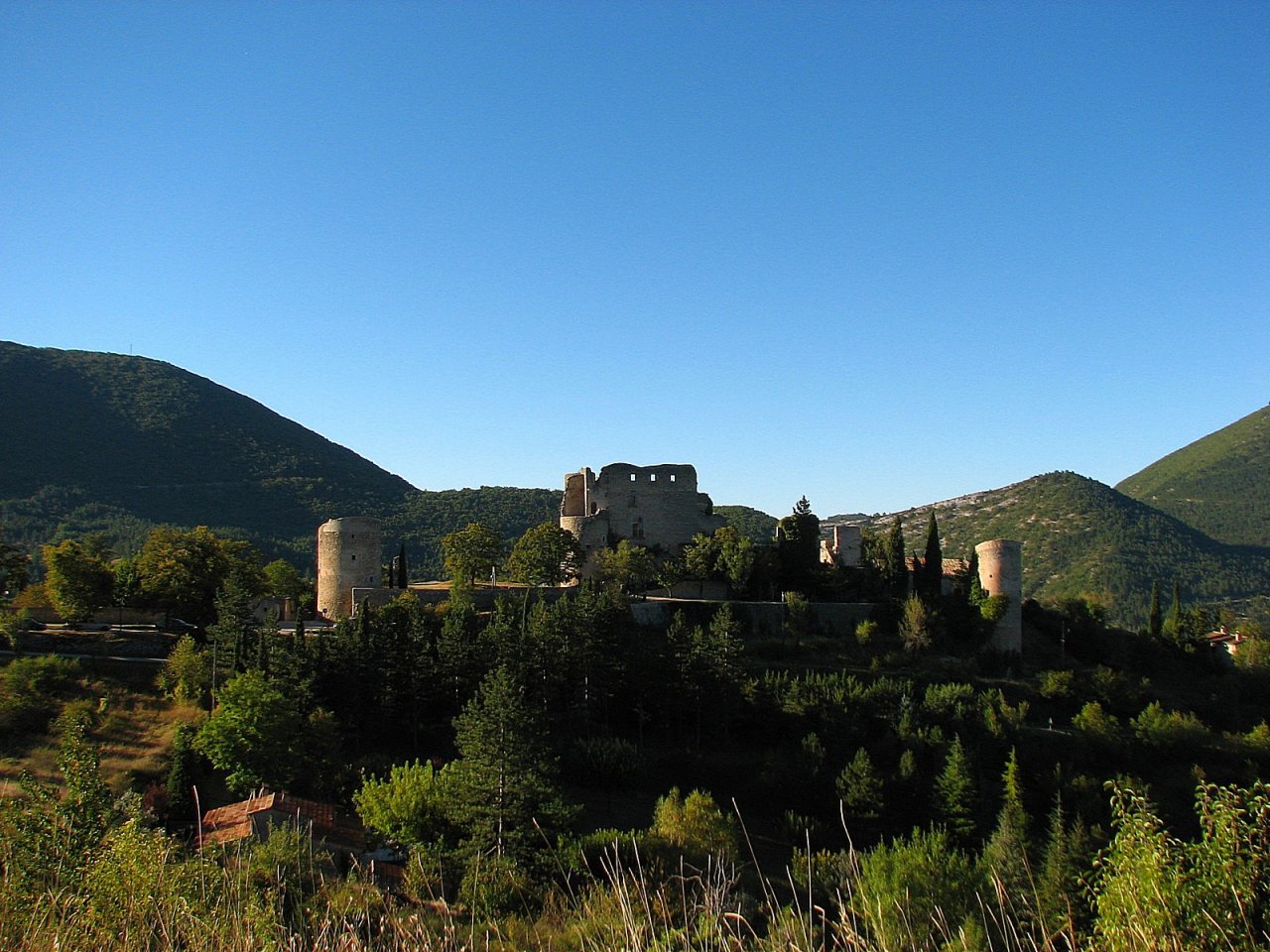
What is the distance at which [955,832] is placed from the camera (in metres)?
27.1

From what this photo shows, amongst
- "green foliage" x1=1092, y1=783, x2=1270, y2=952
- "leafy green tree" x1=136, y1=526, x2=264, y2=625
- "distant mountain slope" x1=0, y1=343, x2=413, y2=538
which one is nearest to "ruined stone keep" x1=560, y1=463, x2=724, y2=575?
"leafy green tree" x1=136, y1=526, x2=264, y2=625

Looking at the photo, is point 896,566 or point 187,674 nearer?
point 187,674

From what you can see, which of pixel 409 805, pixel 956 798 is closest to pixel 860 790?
pixel 956 798

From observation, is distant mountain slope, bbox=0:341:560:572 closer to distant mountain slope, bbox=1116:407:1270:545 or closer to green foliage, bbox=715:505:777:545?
green foliage, bbox=715:505:777:545

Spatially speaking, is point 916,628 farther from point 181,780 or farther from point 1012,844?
point 181,780

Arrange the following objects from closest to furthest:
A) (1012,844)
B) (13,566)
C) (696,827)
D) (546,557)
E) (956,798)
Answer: (1012,844) → (696,827) → (956,798) → (13,566) → (546,557)

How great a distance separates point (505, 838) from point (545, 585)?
762 inches

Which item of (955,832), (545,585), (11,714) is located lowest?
(955,832)

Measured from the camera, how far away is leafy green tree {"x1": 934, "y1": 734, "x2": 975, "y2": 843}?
27.1 meters

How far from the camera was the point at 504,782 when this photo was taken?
21922 millimetres

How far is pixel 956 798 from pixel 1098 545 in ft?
282

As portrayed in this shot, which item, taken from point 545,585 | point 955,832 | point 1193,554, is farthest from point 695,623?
point 1193,554

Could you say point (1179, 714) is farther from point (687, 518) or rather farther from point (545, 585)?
point (545, 585)

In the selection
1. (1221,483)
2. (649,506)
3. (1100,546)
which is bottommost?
(1100,546)
